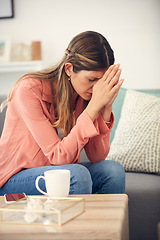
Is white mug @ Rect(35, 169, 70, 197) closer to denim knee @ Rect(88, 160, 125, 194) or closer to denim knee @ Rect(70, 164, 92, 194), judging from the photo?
denim knee @ Rect(70, 164, 92, 194)

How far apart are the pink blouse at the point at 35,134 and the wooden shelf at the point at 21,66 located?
5.19 feet

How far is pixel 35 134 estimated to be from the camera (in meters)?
1.31

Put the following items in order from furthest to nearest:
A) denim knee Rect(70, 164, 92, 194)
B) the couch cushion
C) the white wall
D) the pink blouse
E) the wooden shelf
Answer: the wooden shelf < the white wall < the couch cushion < the pink blouse < denim knee Rect(70, 164, 92, 194)

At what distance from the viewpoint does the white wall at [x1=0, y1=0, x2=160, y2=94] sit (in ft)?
9.20

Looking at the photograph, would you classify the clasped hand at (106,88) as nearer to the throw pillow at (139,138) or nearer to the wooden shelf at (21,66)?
the throw pillow at (139,138)

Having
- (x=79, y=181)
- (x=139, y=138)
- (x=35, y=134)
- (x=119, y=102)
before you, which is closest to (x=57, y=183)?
(x=79, y=181)

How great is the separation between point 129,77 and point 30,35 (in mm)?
954

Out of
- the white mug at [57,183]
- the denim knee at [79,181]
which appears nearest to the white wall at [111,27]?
the denim knee at [79,181]

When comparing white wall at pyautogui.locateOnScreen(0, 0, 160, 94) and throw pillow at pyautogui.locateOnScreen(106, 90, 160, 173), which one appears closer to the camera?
throw pillow at pyautogui.locateOnScreen(106, 90, 160, 173)

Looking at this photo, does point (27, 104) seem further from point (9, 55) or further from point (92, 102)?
point (9, 55)

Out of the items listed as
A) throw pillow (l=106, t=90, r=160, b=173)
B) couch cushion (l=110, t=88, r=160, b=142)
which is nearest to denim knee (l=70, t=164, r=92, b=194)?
throw pillow (l=106, t=90, r=160, b=173)

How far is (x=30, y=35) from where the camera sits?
3.04 meters

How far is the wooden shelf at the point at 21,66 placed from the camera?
9.74 ft

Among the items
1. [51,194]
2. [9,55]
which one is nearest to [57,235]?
[51,194]
